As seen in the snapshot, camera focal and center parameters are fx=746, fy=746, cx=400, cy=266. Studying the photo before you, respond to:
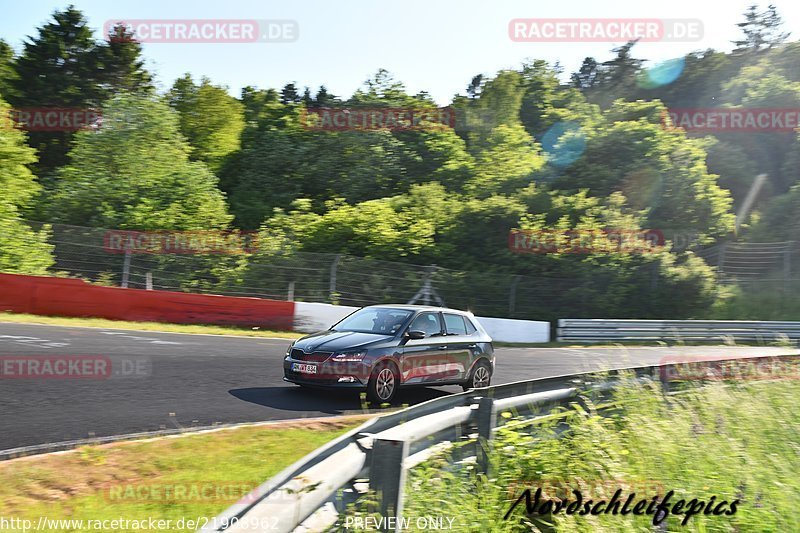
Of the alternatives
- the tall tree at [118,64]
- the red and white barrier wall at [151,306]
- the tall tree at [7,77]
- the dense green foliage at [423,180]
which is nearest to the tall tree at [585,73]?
the dense green foliage at [423,180]

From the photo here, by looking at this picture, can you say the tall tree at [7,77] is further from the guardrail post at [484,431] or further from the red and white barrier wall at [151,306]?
the guardrail post at [484,431]

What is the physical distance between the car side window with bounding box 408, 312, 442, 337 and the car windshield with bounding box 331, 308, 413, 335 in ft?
0.54

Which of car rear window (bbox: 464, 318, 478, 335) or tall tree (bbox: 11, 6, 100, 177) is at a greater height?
tall tree (bbox: 11, 6, 100, 177)

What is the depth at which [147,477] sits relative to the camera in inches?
247

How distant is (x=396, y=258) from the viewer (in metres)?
29.9

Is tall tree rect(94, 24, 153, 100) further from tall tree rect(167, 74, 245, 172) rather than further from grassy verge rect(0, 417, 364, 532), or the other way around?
grassy verge rect(0, 417, 364, 532)

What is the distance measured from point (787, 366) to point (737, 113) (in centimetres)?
4699

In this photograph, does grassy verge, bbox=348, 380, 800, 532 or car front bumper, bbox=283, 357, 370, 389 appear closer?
grassy verge, bbox=348, 380, 800, 532

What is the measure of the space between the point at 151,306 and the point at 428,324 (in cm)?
1145

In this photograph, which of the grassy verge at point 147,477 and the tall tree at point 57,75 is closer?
the grassy verge at point 147,477

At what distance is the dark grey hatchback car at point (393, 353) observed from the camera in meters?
10.4

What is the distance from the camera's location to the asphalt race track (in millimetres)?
8195

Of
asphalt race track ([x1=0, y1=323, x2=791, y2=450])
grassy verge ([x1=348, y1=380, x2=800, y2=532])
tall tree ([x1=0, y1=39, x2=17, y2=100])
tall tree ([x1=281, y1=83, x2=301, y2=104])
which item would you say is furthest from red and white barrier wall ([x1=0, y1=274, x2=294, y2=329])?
tall tree ([x1=281, y1=83, x2=301, y2=104])

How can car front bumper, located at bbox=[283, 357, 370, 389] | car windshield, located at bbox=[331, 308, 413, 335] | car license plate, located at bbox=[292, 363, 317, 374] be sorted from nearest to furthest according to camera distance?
car front bumper, located at bbox=[283, 357, 370, 389] → car license plate, located at bbox=[292, 363, 317, 374] → car windshield, located at bbox=[331, 308, 413, 335]
